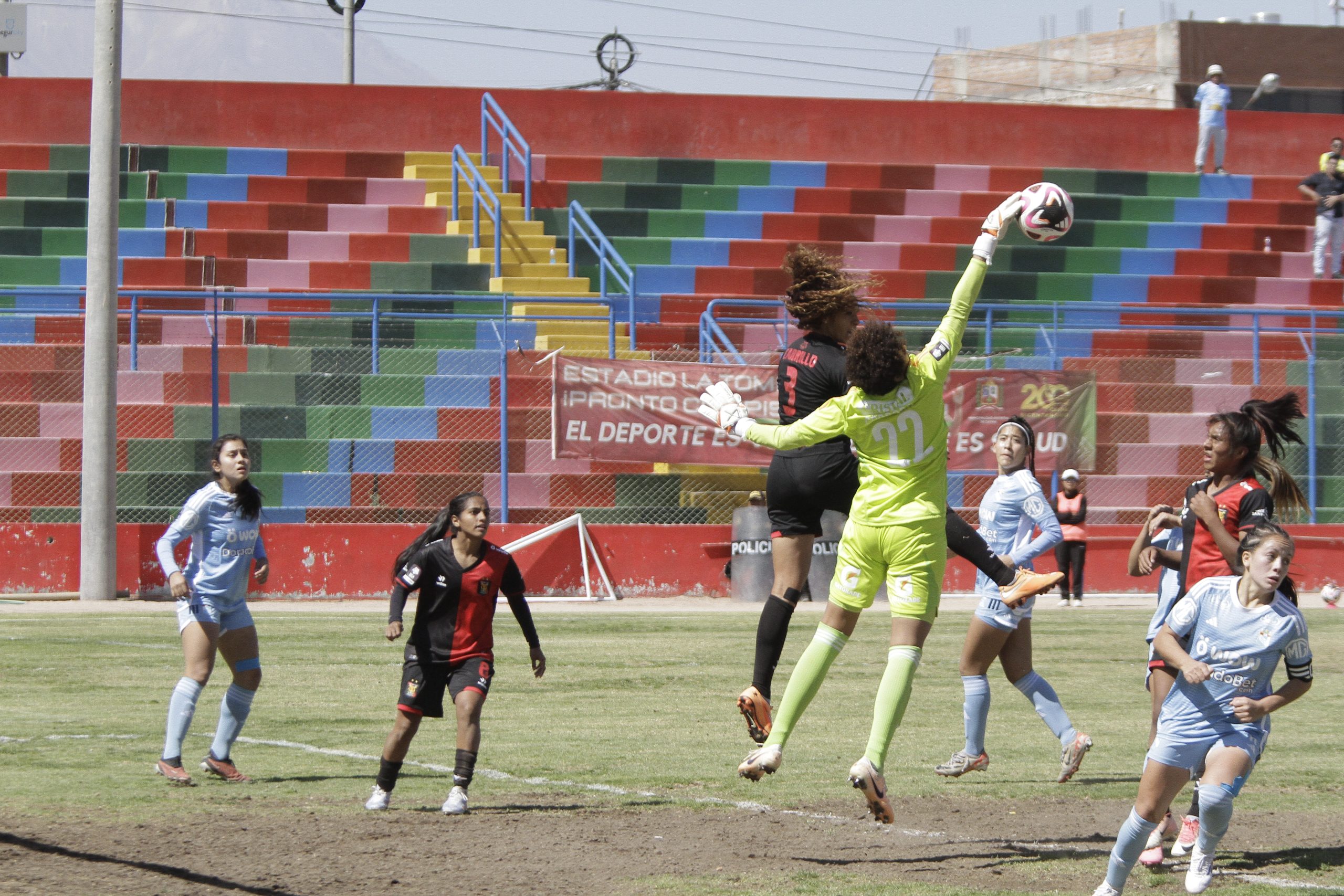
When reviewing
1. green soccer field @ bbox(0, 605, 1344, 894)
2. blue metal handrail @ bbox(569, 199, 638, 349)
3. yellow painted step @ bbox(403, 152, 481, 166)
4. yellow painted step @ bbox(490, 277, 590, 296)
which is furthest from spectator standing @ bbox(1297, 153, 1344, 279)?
green soccer field @ bbox(0, 605, 1344, 894)

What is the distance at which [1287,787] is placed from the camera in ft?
27.9

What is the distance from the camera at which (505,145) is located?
26.3 metres

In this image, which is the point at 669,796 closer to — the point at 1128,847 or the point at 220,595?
the point at 220,595

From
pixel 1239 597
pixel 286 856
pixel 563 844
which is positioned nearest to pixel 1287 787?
pixel 1239 597

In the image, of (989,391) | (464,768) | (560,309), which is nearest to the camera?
(464,768)

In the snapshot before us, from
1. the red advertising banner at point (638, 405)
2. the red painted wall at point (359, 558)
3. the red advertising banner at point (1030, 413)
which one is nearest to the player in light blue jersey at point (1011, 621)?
the red advertising banner at point (638, 405)

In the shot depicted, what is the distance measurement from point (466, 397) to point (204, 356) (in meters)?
3.64

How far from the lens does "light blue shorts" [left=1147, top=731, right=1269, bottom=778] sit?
5.93 meters

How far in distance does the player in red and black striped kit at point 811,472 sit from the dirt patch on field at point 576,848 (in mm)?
839

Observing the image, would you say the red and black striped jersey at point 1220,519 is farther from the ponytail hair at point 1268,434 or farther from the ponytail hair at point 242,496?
the ponytail hair at point 242,496

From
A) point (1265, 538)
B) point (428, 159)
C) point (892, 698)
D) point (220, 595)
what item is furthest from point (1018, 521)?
point (428, 159)

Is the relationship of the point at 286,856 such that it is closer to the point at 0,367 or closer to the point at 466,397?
the point at 466,397

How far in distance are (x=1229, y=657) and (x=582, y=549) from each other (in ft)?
46.1

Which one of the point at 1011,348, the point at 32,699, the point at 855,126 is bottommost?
the point at 32,699
